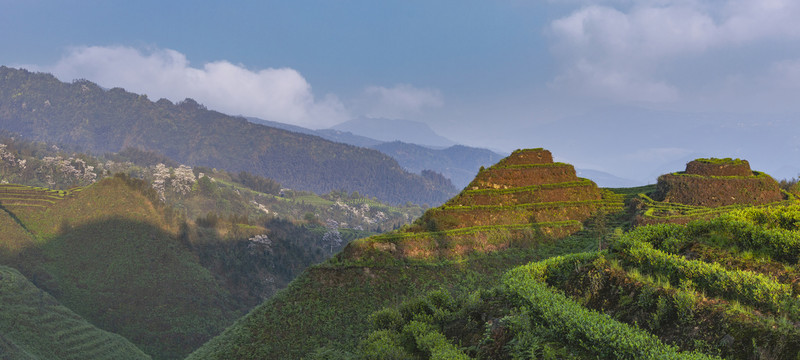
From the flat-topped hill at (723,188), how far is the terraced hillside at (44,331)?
206 ft

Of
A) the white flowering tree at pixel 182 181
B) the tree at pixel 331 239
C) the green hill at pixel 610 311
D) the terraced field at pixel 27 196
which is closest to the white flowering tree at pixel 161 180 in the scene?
the white flowering tree at pixel 182 181

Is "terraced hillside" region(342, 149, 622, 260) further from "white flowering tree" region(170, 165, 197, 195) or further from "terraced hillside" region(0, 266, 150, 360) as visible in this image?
"white flowering tree" region(170, 165, 197, 195)

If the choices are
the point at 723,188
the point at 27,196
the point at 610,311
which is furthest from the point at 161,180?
the point at 610,311

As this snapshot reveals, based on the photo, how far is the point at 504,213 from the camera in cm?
3869

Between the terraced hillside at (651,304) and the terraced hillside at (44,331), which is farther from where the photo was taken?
the terraced hillside at (44,331)

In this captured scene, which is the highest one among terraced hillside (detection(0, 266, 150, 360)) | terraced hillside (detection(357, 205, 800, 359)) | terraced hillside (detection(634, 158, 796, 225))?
terraced hillside (detection(634, 158, 796, 225))

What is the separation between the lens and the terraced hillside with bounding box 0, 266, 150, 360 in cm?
4312

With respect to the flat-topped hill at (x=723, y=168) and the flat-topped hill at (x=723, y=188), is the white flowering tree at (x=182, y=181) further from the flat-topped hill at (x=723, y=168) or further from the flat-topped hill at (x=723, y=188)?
the flat-topped hill at (x=723, y=168)

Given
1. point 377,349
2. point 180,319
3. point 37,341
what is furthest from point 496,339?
point 180,319

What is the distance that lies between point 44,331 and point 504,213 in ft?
173

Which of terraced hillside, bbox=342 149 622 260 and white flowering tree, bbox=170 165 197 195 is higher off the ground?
terraced hillside, bbox=342 149 622 260

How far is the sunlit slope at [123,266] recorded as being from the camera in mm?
62500

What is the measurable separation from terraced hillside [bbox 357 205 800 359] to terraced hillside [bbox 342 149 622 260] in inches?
695

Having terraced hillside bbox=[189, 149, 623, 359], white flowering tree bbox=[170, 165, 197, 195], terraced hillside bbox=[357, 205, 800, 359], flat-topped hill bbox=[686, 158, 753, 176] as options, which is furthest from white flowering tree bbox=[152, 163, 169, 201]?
terraced hillside bbox=[357, 205, 800, 359]
